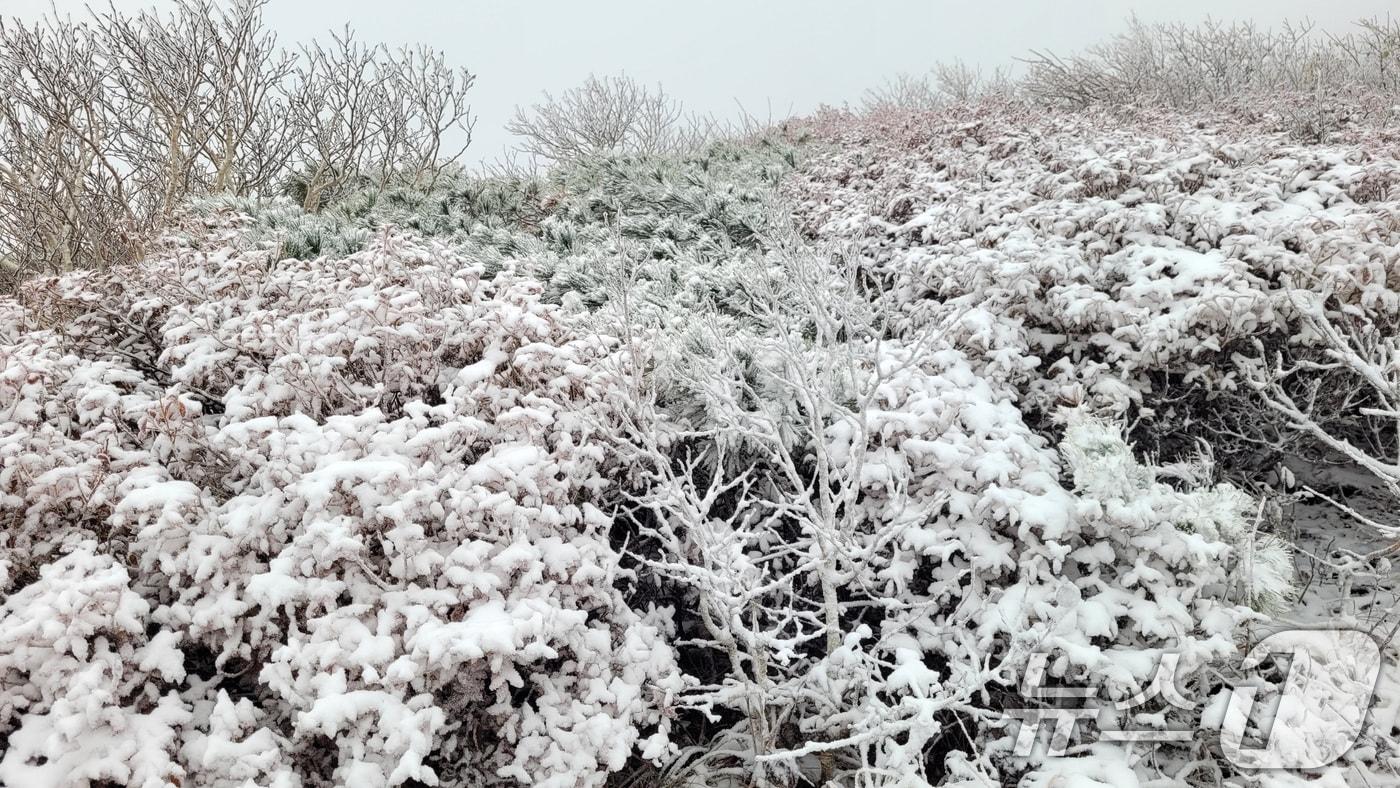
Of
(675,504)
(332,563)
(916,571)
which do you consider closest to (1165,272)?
(916,571)

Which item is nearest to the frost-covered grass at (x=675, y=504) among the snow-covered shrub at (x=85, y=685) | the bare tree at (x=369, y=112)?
the snow-covered shrub at (x=85, y=685)

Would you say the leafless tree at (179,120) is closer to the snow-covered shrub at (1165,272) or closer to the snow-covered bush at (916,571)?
the snow-covered bush at (916,571)

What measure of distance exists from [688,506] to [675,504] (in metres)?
0.42

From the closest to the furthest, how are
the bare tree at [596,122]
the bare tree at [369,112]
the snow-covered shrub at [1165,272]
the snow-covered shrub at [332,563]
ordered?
A: the snow-covered shrub at [332,563]
the snow-covered shrub at [1165,272]
the bare tree at [369,112]
the bare tree at [596,122]

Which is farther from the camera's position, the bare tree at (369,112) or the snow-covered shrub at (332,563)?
the bare tree at (369,112)

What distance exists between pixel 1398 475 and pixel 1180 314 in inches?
51.8

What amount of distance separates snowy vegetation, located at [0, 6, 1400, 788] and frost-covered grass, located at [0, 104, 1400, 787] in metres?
0.02

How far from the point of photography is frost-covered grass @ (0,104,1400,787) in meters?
2.50

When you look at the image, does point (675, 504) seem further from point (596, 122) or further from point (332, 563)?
point (596, 122)

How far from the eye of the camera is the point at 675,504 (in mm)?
3061

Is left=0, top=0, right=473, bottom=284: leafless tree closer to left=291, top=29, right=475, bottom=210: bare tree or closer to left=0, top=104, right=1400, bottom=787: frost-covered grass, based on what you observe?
left=291, top=29, right=475, bottom=210: bare tree

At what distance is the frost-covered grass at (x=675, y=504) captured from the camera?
8.20 feet

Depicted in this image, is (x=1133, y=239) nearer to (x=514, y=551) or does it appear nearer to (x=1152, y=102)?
(x=514, y=551)

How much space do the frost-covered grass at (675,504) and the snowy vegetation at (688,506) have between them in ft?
0.07
